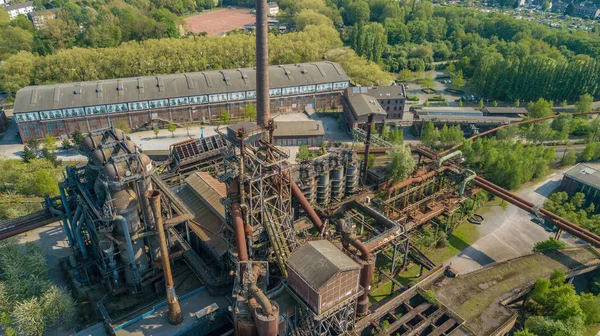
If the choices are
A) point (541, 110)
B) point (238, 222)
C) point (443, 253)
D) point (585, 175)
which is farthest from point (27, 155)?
point (541, 110)

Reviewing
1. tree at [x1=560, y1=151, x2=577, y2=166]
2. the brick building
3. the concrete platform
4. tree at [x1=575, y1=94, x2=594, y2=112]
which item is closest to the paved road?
tree at [x1=560, y1=151, x2=577, y2=166]

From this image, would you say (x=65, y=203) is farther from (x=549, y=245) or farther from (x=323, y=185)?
(x=549, y=245)

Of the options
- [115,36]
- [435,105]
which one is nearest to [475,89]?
[435,105]

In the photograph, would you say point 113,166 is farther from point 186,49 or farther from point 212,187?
point 186,49

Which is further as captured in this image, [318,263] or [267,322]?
[318,263]

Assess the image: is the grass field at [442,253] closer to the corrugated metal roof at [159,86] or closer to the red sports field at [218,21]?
the corrugated metal roof at [159,86]

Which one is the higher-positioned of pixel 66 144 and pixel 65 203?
pixel 65 203

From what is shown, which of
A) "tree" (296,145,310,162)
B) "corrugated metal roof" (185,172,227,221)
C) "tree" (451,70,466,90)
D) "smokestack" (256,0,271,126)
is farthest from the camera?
"tree" (451,70,466,90)

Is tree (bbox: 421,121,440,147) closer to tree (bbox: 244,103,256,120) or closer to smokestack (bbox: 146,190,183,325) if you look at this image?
tree (bbox: 244,103,256,120)
